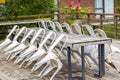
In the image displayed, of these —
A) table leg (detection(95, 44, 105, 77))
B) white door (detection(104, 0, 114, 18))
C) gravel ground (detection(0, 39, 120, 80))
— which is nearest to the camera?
table leg (detection(95, 44, 105, 77))

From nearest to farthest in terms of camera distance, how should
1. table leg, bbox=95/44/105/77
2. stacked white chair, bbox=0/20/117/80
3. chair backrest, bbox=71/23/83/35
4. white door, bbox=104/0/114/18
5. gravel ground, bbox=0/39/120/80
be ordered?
stacked white chair, bbox=0/20/117/80 → table leg, bbox=95/44/105/77 → gravel ground, bbox=0/39/120/80 → chair backrest, bbox=71/23/83/35 → white door, bbox=104/0/114/18

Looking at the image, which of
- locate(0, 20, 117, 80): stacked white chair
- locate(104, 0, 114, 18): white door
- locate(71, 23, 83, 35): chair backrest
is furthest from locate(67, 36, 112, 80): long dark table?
locate(104, 0, 114, 18): white door

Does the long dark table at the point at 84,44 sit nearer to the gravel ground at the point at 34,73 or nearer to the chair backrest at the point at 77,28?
the gravel ground at the point at 34,73

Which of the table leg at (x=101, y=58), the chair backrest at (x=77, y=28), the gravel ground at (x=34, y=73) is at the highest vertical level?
the chair backrest at (x=77, y=28)

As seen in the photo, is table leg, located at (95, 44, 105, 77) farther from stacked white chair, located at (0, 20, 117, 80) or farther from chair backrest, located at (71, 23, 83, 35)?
chair backrest, located at (71, 23, 83, 35)

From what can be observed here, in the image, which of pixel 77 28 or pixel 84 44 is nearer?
pixel 84 44

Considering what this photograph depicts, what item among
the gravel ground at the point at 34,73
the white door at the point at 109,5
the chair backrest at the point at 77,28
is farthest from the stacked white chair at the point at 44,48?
the white door at the point at 109,5

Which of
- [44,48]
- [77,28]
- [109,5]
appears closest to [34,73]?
[44,48]

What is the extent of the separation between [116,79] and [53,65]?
1.08 metres

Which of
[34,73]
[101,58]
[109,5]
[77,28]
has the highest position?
[77,28]

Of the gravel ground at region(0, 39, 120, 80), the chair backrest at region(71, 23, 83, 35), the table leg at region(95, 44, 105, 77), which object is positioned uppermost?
the chair backrest at region(71, 23, 83, 35)

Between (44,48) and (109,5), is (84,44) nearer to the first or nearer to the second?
(44,48)

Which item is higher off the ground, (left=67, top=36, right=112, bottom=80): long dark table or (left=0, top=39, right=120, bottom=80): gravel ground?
(left=67, top=36, right=112, bottom=80): long dark table

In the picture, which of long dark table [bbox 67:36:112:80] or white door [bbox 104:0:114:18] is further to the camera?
white door [bbox 104:0:114:18]
